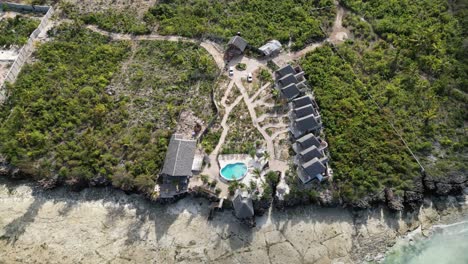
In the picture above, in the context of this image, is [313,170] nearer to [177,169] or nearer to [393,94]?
[177,169]

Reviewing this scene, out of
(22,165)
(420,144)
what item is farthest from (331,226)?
(22,165)

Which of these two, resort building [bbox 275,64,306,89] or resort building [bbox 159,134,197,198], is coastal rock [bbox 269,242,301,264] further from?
resort building [bbox 275,64,306,89]

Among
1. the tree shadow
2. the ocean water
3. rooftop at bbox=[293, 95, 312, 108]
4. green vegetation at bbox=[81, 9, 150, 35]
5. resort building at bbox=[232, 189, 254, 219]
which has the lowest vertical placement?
the tree shadow

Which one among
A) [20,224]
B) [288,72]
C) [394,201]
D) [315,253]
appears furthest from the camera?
[288,72]

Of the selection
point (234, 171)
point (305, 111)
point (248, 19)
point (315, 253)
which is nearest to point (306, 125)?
point (305, 111)

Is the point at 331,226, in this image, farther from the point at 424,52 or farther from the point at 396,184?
the point at 424,52

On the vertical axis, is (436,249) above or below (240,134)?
below

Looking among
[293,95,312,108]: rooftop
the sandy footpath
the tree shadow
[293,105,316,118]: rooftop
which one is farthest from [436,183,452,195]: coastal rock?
the tree shadow
